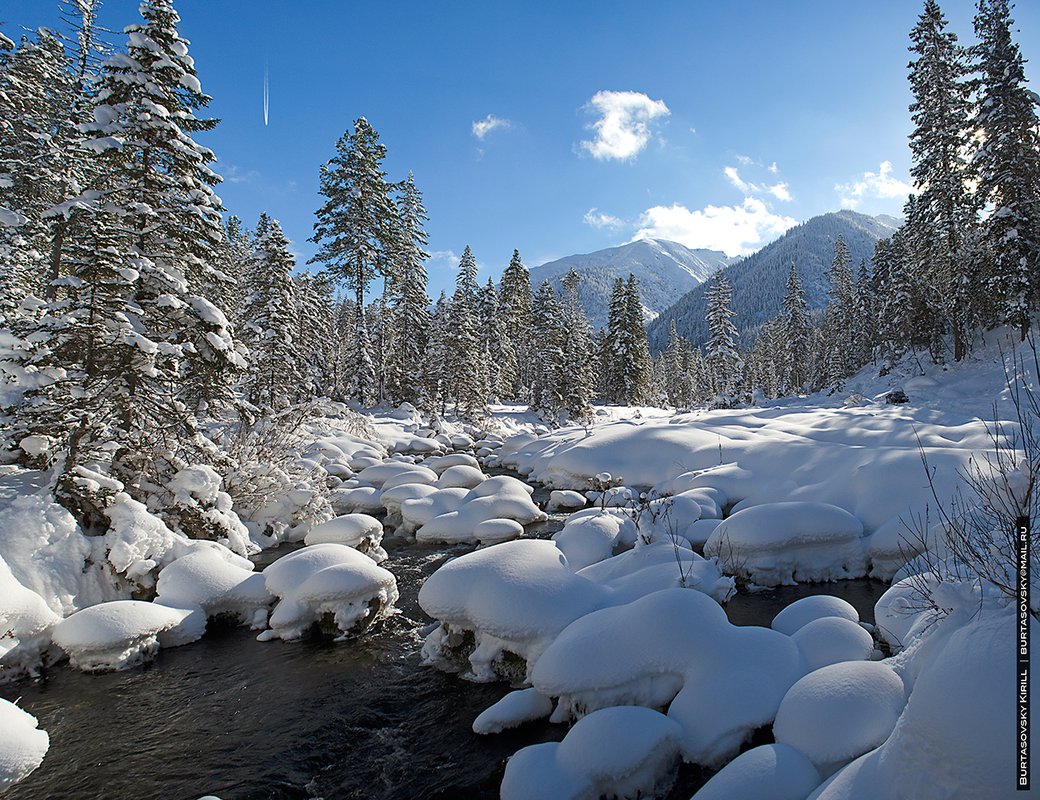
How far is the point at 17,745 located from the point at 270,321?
895 inches

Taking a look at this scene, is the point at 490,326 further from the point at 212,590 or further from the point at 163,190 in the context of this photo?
the point at 212,590

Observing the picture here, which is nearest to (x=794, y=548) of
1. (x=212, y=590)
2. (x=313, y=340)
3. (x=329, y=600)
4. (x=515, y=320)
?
A: (x=329, y=600)

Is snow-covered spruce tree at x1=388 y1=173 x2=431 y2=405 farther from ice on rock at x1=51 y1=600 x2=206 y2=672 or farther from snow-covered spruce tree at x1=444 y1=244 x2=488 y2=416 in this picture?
ice on rock at x1=51 y1=600 x2=206 y2=672

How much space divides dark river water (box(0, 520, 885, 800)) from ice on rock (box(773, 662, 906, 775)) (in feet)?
3.41

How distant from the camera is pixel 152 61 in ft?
37.2

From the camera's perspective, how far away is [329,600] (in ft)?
27.1

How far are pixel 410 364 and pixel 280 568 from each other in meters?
33.9

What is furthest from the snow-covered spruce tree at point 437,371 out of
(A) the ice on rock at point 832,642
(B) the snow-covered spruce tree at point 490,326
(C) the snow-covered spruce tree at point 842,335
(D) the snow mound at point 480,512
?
(C) the snow-covered spruce tree at point 842,335

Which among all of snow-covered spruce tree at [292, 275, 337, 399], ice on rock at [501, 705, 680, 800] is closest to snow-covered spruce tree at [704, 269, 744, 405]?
snow-covered spruce tree at [292, 275, 337, 399]

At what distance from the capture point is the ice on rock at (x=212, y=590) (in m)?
8.66

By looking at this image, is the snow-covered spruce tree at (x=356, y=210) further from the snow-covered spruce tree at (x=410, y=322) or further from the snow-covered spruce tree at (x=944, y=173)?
the snow-covered spruce tree at (x=944, y=173)

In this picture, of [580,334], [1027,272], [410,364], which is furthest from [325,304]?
[1027,272]

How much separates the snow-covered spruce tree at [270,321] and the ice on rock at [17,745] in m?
20.3

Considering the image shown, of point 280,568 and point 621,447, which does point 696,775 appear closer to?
point 280,568
